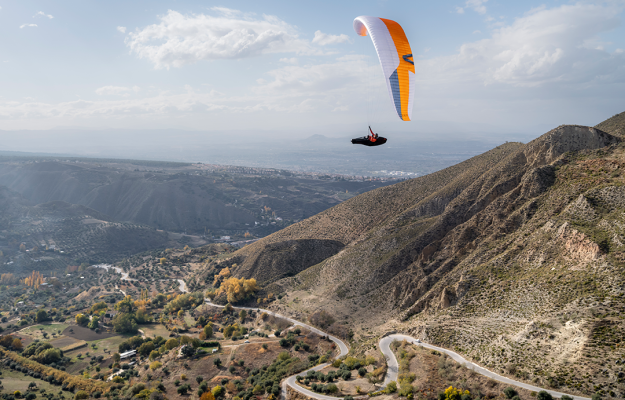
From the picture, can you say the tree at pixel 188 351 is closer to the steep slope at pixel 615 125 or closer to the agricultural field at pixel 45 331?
the agricultural field at pixel 45 331

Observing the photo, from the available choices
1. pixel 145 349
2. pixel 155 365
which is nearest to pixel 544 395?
pixel 155 365

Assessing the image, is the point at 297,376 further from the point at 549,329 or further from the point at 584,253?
the point at 584,253

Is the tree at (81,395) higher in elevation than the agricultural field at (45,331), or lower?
higher

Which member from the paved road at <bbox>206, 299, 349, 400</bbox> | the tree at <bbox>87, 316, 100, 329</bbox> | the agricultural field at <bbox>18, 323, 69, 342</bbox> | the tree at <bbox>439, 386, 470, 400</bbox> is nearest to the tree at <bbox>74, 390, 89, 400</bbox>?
the paved road at <bbox>206, 299, 349, 400</bbox>

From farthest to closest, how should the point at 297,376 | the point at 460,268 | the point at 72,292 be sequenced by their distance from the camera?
1. the point at 72,292
2. the point at 460,268
3. the point at 297,376

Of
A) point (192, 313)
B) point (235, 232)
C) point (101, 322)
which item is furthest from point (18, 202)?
point (192, 313)

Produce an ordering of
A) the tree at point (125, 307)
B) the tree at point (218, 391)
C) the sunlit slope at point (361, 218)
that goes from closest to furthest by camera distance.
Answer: the tree at point (218, 391), the sunlit slope at point (361, 218), the tree at point (125, 307)

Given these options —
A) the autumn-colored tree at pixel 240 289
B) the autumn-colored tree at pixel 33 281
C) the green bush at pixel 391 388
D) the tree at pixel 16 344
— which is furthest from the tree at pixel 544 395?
the autumn-colored tree at pixel 33 281
